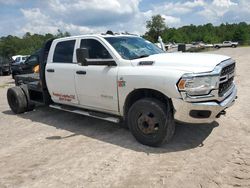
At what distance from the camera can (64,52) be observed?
6.60 m

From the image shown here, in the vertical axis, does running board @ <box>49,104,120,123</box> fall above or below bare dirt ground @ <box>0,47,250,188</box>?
above

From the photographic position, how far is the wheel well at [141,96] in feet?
16.1

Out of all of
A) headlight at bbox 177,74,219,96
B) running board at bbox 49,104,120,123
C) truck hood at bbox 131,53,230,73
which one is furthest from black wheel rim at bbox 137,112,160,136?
truck hood at bbox 131,53,230,73

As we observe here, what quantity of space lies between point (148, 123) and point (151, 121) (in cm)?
7

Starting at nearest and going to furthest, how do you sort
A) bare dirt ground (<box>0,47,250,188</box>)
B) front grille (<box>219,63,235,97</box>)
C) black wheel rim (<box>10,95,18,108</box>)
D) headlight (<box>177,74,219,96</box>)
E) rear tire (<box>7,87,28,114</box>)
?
bare dirt ground (<box>0,47,250,188</box>)
headlight (<box>177,74,219,96</box>)
front grille (<box>219,63,235,97</box>)
rear tire (<box>7,87,28,114</box>)
black wheel rim (<box>10,95,18,108</box>)

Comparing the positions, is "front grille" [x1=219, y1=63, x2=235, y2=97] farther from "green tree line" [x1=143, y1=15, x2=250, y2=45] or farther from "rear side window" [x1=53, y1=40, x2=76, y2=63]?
"green tree line" [x1=143, y1=15, x2=250, y2=45]

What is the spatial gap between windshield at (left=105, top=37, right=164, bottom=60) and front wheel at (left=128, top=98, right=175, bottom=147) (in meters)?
1.01

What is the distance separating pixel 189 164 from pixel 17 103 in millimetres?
5509

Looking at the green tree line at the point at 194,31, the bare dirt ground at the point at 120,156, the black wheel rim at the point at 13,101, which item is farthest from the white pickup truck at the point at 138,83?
the green tree line at the point at 194,31

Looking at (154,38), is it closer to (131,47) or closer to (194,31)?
(194,31)

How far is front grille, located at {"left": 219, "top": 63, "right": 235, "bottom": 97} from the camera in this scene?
4750 mm

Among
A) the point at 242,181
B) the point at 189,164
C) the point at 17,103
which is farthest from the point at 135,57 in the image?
→ the point at 17,103

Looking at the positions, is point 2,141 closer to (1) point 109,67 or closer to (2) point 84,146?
(2) point 84,146

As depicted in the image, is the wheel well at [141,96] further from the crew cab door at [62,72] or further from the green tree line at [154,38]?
the green tree line at [154,38]
